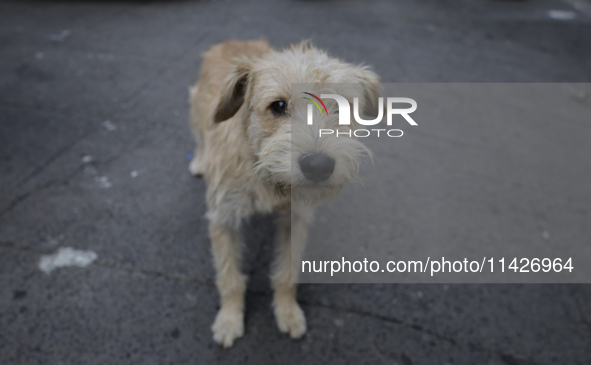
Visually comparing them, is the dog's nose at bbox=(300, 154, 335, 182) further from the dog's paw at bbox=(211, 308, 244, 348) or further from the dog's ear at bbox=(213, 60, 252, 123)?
the dog's paw at bbox=(211, 308, 244, 348)

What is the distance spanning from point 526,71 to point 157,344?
775 centimetres

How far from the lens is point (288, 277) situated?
2.72 meters

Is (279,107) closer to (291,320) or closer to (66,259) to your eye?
(291,320)

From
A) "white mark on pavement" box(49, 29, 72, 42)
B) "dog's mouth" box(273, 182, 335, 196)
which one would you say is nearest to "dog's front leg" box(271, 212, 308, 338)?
"dog's mouth" box(273, 182, 335, 196)

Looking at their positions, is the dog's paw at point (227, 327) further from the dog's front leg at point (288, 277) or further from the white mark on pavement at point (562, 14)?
the white mark on pavement at point (562, 14)

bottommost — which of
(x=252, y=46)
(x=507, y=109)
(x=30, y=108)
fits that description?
(x=30, y=108)

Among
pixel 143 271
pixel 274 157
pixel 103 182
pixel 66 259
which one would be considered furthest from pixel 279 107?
pixel 103 182

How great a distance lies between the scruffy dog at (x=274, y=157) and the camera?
6.49 ft

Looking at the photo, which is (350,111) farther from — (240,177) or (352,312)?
(352,312)

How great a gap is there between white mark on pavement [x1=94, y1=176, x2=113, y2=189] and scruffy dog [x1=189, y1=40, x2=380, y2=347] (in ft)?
4.45

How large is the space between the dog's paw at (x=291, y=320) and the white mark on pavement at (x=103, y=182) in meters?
2.19

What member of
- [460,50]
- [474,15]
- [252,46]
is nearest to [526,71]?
[460,50]

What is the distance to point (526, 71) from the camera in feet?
23.3

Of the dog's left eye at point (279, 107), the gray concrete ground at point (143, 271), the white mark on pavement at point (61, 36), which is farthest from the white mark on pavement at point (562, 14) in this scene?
the white mark on pavement at point (61, 36)
